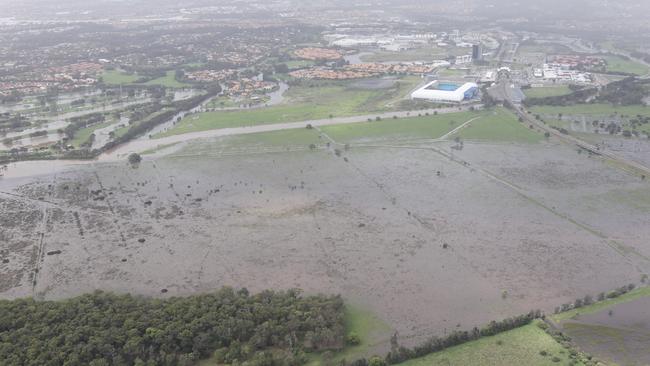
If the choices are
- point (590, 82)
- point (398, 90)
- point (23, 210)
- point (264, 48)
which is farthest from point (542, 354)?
point (264, 48)

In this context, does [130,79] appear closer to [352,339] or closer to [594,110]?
[594,110]

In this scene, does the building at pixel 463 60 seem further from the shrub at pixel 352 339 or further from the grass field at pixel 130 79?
the shrub at pixel 352 339

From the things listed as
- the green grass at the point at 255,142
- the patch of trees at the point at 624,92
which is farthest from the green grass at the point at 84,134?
the patch of trees at the point at 624,92

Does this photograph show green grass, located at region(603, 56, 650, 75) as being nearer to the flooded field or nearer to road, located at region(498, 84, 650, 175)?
road, located at region(498, 84, 650, 175)

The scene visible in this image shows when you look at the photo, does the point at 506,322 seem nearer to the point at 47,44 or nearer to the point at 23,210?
the point at 23,210

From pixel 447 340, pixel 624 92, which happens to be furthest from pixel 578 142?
pixel 447 340
